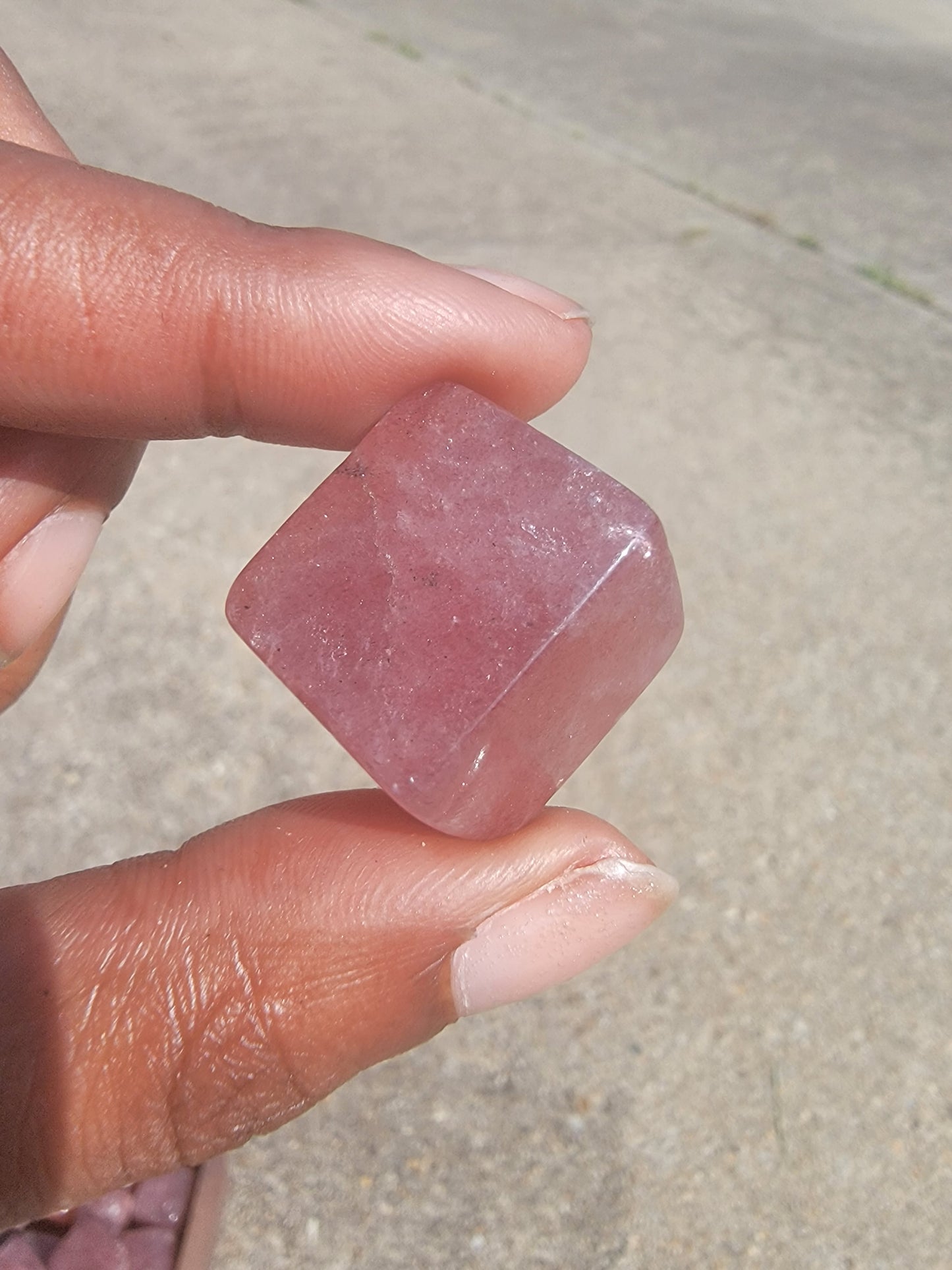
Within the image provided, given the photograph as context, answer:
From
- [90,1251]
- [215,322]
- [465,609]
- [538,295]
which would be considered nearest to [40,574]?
[215,322]

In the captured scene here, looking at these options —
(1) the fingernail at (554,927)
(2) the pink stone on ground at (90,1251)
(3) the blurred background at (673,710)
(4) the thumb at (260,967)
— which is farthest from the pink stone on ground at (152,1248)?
(1) the fingernail at (554,927)

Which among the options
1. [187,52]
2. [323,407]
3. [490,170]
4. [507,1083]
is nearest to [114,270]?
[323,407]

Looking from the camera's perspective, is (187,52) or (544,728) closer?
(544,728)

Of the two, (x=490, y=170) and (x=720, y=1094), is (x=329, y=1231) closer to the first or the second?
(x=720, y=1094)

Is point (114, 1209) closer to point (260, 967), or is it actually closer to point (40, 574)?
point (260, 967)

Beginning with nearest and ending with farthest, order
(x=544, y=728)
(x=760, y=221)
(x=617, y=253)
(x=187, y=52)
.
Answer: (x=544, y=728), (x=617, y=253), (x=760, y=221), (x=187, y=52)

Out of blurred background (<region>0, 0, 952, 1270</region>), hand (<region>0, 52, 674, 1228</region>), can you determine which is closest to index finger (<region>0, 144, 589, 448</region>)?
hand (<region>0, 52, 674, 1228</region>)
